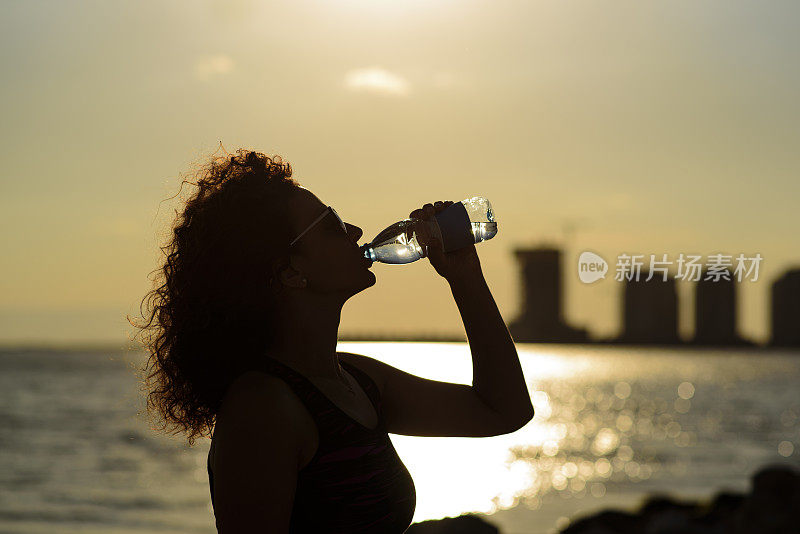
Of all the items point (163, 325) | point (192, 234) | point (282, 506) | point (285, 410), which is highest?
point (192, 234)

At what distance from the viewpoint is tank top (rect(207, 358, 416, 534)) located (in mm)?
2201

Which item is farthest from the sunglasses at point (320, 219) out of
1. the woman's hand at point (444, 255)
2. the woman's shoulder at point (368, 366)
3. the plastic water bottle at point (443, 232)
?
the woman's shoulder at point (368, 366)

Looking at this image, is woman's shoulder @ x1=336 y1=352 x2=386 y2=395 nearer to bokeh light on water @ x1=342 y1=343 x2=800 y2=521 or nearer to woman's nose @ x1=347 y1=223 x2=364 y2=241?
woman's nose @ x1=347 y1=223 x2=364 y2=241

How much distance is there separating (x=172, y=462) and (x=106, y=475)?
8.37 feet

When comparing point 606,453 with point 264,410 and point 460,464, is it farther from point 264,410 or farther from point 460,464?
point 264,410

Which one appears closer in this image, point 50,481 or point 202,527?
point 202,527

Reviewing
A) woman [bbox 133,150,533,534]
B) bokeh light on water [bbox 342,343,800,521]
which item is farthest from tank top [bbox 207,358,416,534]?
bokeh light on water [bbox 342,343,800,521]

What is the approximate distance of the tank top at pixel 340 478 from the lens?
7.22 feet

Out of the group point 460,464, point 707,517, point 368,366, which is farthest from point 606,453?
point 368,366

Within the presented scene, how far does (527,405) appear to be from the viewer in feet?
9.39

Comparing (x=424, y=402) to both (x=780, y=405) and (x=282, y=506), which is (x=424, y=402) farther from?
(x=780, y=405)

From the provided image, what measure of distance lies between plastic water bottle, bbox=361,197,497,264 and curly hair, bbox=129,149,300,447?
31 cm

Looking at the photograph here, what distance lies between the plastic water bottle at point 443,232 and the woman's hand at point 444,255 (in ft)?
0.05

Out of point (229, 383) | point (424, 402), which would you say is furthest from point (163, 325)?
point (424, 402)
